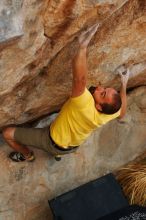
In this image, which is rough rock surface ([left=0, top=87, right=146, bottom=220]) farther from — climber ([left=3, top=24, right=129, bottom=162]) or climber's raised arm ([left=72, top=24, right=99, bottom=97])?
climber's raised arm ([left=72, top=24, right=99, bottom=97])

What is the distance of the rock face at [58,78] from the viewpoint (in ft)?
11.0

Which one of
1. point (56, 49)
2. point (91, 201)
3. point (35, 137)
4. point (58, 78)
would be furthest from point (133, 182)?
point (56, 49)

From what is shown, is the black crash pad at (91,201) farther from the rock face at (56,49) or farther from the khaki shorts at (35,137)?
the rock face at (56,49)

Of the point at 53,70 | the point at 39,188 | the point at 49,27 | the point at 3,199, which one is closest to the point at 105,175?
the point at 39,188

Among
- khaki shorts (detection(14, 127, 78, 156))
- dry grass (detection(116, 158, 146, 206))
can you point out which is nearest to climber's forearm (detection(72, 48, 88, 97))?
khaki shorts (detection(14, 127, 78, 156))

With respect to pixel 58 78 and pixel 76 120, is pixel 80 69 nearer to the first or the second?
pixel 76 120

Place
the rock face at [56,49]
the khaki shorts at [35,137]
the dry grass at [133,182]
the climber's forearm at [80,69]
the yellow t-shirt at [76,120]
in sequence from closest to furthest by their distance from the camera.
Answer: the rock face at [56,49] → the climber's forearm at [80,69] → the yellow t-shirt at [76,120] → the khaki shorts at [35,137] → the dry grass at [133,182]

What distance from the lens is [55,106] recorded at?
4.60 metres

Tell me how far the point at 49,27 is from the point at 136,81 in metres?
1.86

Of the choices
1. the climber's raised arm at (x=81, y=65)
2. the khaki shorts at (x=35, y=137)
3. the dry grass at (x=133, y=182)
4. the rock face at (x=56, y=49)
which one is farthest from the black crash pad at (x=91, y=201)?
the climber's raised arm at (x=81, y=65)

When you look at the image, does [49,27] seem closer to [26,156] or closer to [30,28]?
[30,28]

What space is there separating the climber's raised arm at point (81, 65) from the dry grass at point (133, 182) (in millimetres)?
2266

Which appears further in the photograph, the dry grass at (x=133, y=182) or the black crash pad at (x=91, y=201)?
the dry grass at (x=133, y=182)

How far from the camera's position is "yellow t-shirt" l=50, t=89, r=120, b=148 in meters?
3.62
